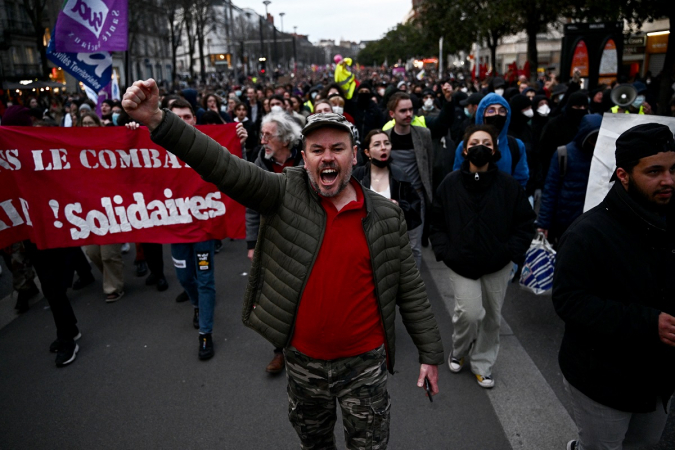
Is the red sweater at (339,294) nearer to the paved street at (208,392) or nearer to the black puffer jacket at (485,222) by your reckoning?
the paved street at (208,392)

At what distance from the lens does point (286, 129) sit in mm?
3857

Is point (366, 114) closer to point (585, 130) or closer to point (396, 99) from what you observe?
point (396, 99)

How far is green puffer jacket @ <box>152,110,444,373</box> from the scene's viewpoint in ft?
7.02

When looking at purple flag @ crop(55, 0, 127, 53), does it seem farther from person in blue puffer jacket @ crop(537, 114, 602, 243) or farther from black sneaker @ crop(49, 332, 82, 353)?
person in blue puffer jacket @ crop(537, 114, 602, 243)

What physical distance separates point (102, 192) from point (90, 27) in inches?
119

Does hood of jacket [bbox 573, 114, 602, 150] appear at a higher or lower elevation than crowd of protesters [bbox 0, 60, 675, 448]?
higher

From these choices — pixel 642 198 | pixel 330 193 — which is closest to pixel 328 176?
pixel 330 193

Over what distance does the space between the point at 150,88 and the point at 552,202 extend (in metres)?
3.81

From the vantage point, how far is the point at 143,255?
20.4 feet

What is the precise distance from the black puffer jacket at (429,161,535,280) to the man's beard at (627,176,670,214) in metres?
1.27

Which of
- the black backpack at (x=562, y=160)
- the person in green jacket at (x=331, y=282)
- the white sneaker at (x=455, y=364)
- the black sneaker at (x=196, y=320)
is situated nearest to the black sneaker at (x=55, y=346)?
the black sneaker at (x=196, y=320)

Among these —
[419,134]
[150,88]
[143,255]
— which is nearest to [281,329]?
[150,88]

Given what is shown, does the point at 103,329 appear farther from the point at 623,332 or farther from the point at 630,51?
the point at 630,51

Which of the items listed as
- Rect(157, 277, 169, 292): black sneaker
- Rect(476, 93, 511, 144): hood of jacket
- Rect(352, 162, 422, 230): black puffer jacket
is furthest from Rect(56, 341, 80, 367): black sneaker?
Rect(476, 93, 511, 144): hood of jacket
